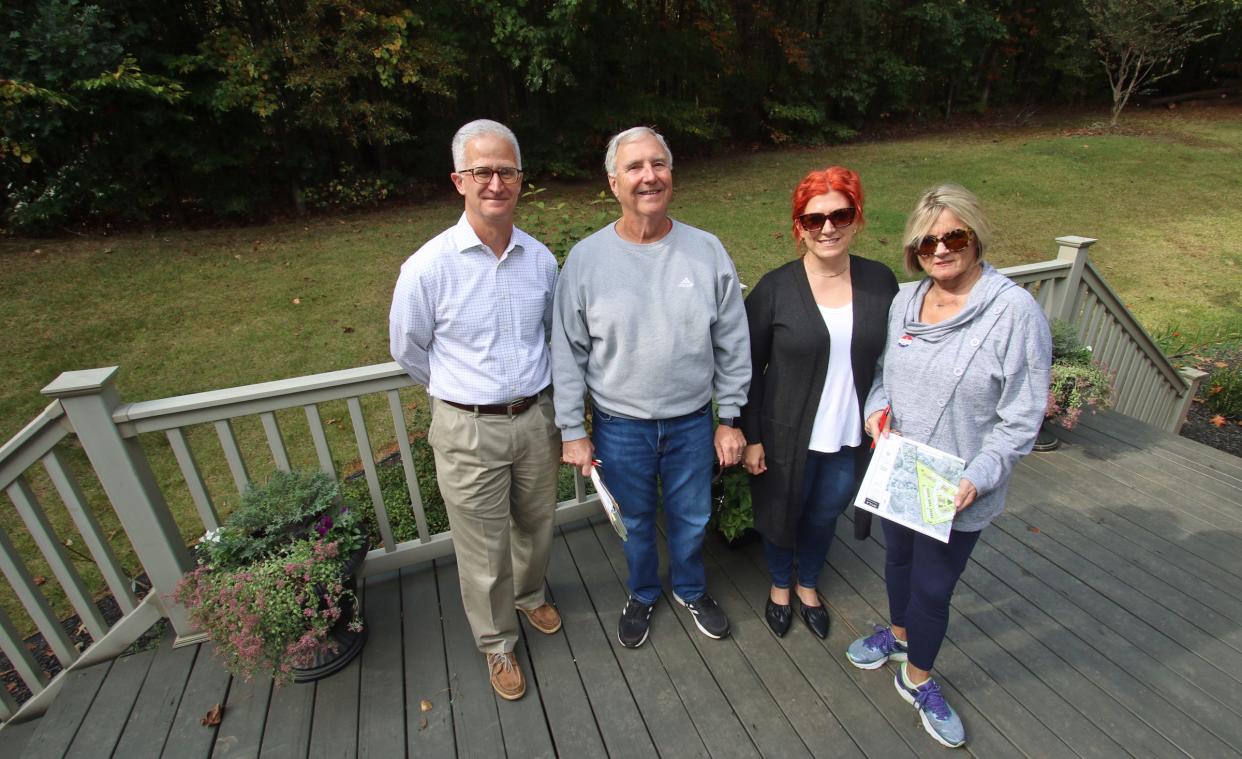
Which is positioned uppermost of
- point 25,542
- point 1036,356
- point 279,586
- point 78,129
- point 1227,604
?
point 78,129

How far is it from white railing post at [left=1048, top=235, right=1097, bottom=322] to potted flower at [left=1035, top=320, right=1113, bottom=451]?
10 centimetres

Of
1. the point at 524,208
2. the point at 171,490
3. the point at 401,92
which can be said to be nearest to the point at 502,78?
the point at 401,92

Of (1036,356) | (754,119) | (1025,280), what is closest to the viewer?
(1036,356)

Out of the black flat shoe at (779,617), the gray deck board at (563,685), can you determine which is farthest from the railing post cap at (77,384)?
the black flat shoe at (779,617)

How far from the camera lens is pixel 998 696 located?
2.06 m

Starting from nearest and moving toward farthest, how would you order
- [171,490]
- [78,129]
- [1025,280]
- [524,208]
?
[1025,280] → [171,490] → [78,129] → [524,208]

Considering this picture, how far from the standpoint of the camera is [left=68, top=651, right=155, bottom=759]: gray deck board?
1.98 metres

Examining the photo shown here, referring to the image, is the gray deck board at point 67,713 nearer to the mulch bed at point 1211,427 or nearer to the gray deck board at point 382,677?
the gray deck board at point 382,677

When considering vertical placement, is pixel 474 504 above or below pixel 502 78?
below

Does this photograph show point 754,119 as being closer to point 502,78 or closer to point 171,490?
point 502,78

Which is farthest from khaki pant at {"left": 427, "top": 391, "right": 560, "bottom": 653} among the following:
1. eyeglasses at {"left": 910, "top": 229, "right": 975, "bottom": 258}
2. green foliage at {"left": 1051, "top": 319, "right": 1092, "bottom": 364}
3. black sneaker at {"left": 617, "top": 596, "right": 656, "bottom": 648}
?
green foliage at {"left": 1051, "top": 319, "right": 1092, "bottom": 364}

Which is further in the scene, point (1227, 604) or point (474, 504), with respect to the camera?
point (1227, 604)

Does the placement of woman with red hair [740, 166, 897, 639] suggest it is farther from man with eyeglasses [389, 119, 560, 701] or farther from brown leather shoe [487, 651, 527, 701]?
brown leather shoe [487, 651, 527, 701]

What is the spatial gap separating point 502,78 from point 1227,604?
34.8ft
